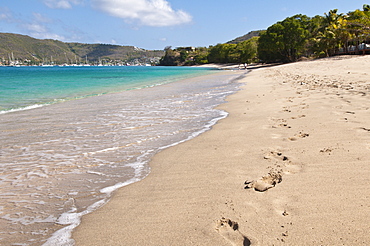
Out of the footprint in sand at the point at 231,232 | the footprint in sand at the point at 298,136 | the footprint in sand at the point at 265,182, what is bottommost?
the footprint in sand at the point at 231,232

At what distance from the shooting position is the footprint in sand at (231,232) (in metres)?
1.99

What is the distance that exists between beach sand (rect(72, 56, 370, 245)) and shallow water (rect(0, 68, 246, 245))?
0.33m

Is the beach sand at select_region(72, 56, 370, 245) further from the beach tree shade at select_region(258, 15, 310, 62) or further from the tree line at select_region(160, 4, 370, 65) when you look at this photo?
the beach tree shade at select_region(258, 15, 310, 62)

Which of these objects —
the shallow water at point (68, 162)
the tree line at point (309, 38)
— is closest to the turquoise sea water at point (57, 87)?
the shallow water at point (68, 162)

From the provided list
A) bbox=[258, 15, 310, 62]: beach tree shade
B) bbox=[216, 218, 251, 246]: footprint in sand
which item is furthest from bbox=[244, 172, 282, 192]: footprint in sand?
bbox=[258, 15, 310, 62]: beach tree shade

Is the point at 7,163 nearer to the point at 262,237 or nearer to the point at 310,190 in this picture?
the point at 262,237

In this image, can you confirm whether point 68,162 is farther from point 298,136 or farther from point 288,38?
point 288,38

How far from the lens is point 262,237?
78.0 inches

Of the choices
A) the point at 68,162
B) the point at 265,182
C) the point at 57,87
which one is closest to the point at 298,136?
the point at 265,182

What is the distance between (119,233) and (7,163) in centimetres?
315

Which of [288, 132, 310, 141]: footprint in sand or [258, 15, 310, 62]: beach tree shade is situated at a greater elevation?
[258, 15, 310, 62]: beach tree shade

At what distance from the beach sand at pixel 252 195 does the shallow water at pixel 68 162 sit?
0.33m

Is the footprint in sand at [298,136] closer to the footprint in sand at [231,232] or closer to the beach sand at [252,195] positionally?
the beach sand at [252,195]

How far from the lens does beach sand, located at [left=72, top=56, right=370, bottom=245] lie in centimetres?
206
